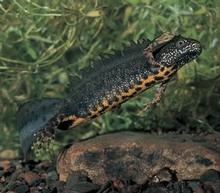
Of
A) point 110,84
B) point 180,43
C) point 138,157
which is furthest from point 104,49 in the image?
point 138,157

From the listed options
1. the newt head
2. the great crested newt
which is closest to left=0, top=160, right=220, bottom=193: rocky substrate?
the great crested newt

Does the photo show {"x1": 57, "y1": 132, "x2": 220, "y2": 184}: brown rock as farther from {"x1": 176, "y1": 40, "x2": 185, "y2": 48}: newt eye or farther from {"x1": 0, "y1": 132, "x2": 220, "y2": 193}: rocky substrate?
{"x1": 176, "y1": 40, "x2": 185, "y2": 48}: newt eye

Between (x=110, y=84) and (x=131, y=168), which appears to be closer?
(x=131, y=168)

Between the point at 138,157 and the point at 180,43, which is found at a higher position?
the point at 180,43

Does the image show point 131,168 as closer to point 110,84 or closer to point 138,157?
point 138,157

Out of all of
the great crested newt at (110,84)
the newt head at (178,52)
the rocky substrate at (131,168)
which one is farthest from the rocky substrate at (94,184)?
the newt head at (178,52)

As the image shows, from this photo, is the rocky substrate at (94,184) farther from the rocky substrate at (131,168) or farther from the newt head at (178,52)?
the newt head at (178,52)

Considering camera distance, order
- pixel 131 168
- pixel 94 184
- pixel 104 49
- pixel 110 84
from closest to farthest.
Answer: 1. pixel 94 184
2. pixel 131 168
3. pixel 110 84
4. pixel 104 49
